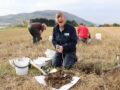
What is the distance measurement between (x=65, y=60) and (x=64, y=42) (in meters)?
0.42

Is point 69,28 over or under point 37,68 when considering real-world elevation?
over

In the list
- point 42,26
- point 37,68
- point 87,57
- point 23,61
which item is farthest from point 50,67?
point 42,26

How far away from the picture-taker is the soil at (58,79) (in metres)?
2.68

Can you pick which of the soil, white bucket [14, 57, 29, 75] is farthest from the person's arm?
white bucket [14, 57, 29, 75]

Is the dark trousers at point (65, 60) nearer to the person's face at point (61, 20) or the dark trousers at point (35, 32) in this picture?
the person's face at point (61, 20)

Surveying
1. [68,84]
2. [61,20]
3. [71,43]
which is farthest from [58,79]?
[61,20]

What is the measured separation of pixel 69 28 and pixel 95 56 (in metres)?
1.46

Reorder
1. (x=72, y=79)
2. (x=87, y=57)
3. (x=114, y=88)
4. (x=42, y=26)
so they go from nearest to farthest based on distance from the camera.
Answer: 1. (x=114, y=88)
2. (x=72, y=79)
3. (x=87, y=57)
4. (x=42, y=26)

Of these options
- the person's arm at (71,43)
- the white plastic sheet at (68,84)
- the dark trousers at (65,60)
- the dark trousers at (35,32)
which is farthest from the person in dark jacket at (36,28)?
the white plastic sheet at (68,84)

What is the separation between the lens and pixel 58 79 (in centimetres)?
283

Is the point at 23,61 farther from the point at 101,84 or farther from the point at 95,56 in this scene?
the point at 95,56

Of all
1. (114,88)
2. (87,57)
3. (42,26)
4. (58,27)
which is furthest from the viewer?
(42,26)

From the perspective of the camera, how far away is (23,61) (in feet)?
11.6

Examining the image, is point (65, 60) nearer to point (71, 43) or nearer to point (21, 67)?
point (71, 43)
